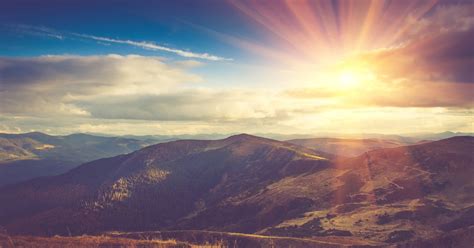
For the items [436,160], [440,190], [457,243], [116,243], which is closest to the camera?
[116,243]

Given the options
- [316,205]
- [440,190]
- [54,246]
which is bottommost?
[316,205]

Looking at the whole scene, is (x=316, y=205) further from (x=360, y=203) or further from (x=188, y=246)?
(x=188, y=246)

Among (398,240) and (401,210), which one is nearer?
(398,240)

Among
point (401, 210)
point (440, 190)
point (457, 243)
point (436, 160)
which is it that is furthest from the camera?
point (436, 160)

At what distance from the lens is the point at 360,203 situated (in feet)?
545

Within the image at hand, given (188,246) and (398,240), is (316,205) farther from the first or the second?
(188,246)

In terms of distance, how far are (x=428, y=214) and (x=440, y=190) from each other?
33478 millimetres

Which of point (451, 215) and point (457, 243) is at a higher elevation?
point (457, 243)

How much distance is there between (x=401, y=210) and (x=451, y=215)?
18303 millimetres

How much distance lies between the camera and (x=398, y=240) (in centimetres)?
10675

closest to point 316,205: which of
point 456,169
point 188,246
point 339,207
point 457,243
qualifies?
point 339,207

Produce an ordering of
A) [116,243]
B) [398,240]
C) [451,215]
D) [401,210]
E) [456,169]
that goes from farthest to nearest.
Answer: [456,169] → [401,210] → [451,215] → [398,240] → [116,243]

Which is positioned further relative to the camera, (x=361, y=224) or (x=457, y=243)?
(x=361, y=224)

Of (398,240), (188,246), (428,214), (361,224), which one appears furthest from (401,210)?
(188,246)
